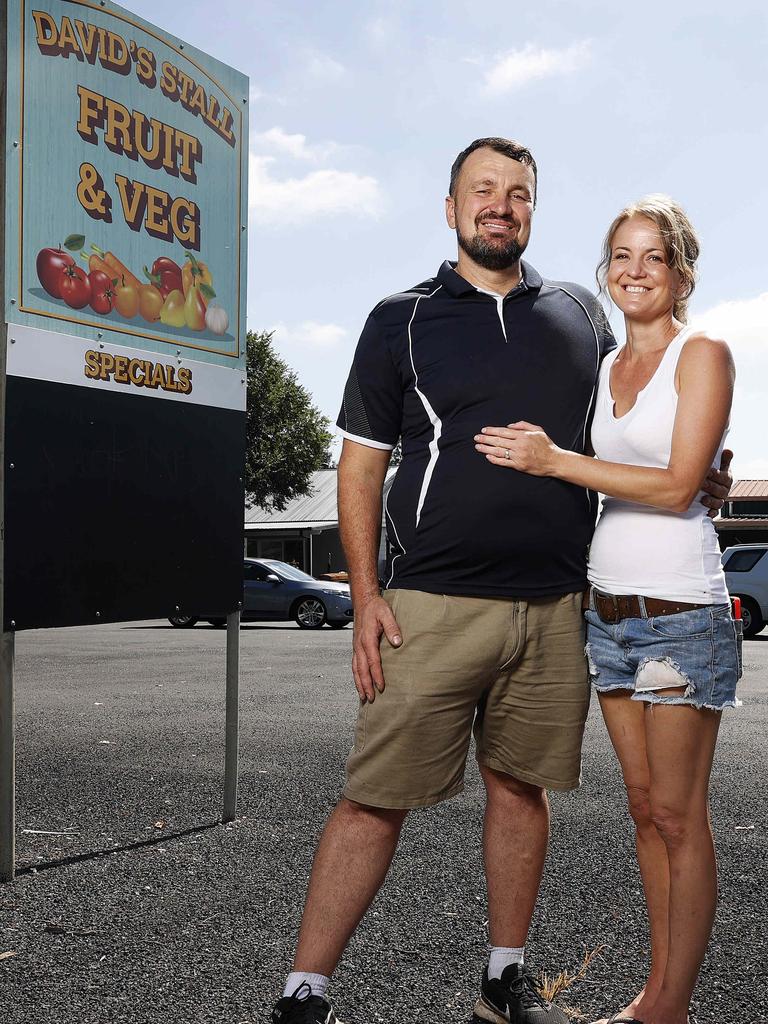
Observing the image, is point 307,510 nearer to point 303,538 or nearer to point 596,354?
point 303,538

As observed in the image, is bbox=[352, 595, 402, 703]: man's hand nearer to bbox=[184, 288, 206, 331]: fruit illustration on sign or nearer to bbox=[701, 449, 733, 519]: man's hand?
bbox=[701, 449, 733, 519]: man's hand

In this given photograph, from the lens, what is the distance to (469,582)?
2.67 meters

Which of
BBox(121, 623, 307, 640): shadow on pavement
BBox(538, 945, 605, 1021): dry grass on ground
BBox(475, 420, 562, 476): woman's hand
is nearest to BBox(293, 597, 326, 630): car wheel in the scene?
BBox(121, 623, 307, 640): shadow on pavement

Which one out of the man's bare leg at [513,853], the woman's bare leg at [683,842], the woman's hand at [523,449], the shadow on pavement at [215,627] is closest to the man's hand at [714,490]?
the woman's hand at [523,449]

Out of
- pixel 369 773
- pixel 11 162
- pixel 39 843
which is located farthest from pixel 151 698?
pixel 369 773

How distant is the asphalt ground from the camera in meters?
2.88

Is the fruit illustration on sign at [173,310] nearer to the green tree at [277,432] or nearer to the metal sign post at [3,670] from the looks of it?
the metal sign post at [3,670]

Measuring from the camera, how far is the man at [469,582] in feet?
8.67

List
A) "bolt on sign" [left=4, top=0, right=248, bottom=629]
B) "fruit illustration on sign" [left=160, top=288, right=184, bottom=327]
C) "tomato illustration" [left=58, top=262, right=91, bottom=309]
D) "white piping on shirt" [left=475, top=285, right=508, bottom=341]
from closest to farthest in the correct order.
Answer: "white piping on shirt" [left=475, top=285, right=508, bottom=341] → "bolt on sign" [left=4, top=0, right=248, bottom=629] → "tomato illustration" [left=58, top=262, right=91, bottom=309] → "fruit illustration on sign" [left=160, top=288, right=184, bottom=327]

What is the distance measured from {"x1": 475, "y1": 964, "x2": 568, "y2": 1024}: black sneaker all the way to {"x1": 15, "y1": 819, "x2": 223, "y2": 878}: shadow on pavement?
199cm

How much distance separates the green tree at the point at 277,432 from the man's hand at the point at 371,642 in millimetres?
36380

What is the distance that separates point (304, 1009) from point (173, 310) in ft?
9.67

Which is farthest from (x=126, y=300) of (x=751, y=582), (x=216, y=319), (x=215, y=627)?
(x=215, y=627)

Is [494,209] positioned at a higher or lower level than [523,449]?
higher
